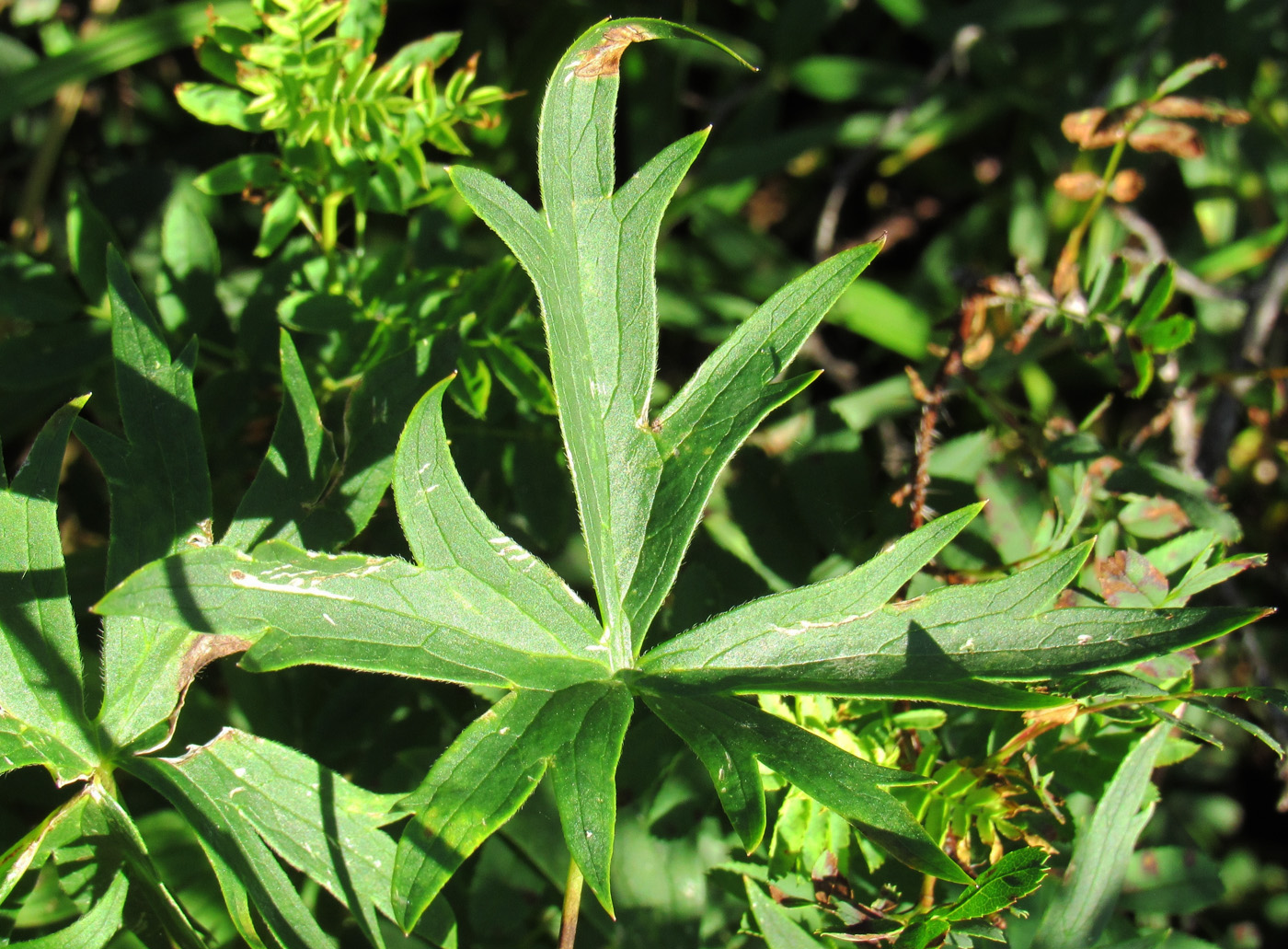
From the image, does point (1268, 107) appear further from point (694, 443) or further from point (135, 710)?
point (135, 710)

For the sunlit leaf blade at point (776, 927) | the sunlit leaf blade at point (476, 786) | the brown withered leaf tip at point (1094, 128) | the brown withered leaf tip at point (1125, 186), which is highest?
the brown withered leaf tip at point (1094, 128)

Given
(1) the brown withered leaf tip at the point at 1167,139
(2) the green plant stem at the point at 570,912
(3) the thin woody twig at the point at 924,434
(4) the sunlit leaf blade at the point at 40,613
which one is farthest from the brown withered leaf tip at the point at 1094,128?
(4) the sunlit leaf blade at the point at 40,613

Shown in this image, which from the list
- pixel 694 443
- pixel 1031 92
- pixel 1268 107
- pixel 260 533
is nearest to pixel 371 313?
pixel 260 533

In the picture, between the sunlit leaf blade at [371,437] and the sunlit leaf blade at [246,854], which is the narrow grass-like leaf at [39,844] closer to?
the sunlit leaf blade at [246,854]

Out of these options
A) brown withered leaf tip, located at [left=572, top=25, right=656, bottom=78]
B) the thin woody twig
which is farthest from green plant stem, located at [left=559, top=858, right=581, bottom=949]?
brown withered leaf tip, located at [left=572, top=25, right=656, bottom=78]

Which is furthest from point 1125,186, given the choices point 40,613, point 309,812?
point 40,613

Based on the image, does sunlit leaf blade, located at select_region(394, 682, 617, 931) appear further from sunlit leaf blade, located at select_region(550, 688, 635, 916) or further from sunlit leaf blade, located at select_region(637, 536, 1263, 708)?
sunlit leaf blade, located at select_region(637, 536, 1263, 708)
